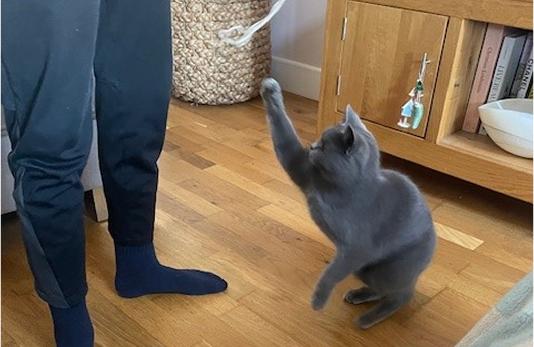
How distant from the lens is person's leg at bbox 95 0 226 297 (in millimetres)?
850

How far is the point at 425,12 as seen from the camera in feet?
4.36

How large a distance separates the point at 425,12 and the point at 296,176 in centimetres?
62

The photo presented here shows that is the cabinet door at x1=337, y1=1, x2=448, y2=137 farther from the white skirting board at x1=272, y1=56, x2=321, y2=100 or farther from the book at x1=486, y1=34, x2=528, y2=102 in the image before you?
the white skirting board at x1=272, y1=56, x2=321, y2=100

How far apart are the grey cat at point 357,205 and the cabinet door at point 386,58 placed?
0.51m

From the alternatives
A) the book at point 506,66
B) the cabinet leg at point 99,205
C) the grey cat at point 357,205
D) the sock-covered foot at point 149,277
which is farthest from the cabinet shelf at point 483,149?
the cabinet leg at point 99,205

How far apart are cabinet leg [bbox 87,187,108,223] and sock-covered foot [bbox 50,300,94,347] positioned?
0.41m

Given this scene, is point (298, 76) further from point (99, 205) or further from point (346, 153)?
point (346, 153)

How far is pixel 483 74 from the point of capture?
1.38 metres

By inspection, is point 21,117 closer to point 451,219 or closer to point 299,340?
point 299,340

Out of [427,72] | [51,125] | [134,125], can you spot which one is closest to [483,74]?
[427,72]

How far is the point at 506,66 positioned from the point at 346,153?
2.33 feet

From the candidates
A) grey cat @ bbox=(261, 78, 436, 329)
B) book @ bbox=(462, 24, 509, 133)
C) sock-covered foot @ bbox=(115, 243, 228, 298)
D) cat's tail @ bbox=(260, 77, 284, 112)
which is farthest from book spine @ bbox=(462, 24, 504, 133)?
sock-covered foot @ bbox=(115, 243, 228, 298)

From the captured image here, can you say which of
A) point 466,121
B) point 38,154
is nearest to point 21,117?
point 38,154

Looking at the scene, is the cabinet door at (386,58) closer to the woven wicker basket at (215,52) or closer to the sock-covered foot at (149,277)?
the woven wicker basket at (215,52)
